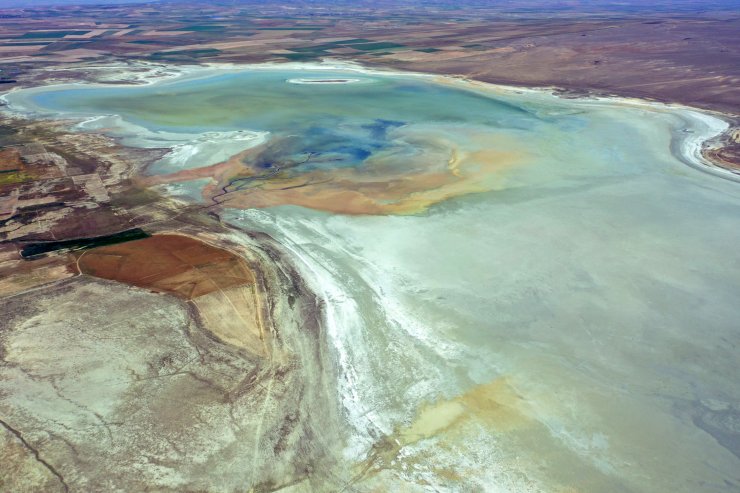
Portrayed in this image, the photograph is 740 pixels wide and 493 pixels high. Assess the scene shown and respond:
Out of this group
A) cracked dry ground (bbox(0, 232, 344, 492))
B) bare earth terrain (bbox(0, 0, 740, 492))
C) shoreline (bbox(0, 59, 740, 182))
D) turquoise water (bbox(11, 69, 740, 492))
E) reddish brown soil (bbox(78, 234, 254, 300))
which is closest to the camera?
cracked dry ground (bbox(0, 232, 344, 492))

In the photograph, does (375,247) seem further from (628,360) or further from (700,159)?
(700,159)

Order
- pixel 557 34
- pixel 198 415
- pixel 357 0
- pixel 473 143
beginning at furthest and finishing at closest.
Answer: pixel 357 0 → pixel 557 34 → pixel 473 143 → pixel 198 415

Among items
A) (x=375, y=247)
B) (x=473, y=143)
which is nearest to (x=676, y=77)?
(x=473, y=143)

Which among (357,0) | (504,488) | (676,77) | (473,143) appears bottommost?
(504,488)

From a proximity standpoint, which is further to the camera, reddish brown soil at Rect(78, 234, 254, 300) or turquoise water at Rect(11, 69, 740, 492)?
reddish brown soil at Rect(78, 234, 254, 300)

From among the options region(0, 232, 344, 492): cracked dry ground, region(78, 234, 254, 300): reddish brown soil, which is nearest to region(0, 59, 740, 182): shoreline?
region(78, 234, 254, 300): reddish brown soil

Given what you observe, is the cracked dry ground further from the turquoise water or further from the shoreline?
the shoreline
